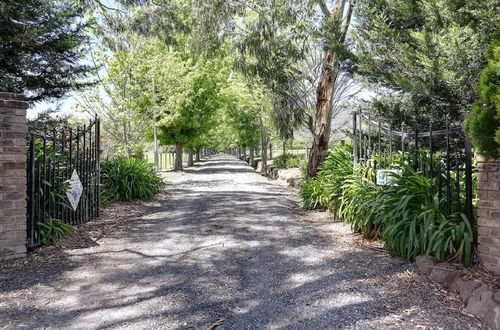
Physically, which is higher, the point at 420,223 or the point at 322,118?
the point at 322,118

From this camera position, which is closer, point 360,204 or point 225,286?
point 225,286

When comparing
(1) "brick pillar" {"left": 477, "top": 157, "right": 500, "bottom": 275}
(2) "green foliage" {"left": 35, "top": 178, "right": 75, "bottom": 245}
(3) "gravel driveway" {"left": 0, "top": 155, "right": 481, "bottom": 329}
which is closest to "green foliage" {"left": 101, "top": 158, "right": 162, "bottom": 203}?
(2) "green foliage" {"left": 35, "top": 178, "right": 75, "bottom": 245}

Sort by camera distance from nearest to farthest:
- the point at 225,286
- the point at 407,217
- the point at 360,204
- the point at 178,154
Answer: the point at 225,286, the point at 407,217, the point at 360,204, the point at 178,154

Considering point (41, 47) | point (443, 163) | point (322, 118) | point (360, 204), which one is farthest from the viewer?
point (322, 118)

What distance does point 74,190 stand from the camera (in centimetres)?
597

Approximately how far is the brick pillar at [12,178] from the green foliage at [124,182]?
4329 millimetres

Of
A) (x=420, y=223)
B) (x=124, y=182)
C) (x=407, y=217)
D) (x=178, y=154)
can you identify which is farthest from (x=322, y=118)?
(x=178, y=154)

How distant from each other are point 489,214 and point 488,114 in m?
1.00

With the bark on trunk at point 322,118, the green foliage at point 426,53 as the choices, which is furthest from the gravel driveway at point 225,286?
the bark on trunk at point 322,118

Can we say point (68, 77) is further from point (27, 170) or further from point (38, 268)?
point (38, 268)

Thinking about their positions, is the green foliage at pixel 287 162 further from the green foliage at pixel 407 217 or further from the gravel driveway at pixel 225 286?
the gravel driveway at pixel 225 286

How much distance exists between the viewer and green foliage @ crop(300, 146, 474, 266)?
3891 mm

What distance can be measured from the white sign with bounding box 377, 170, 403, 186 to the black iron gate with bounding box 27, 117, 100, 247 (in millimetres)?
4664

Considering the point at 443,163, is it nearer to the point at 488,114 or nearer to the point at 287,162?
the point at 488,114
